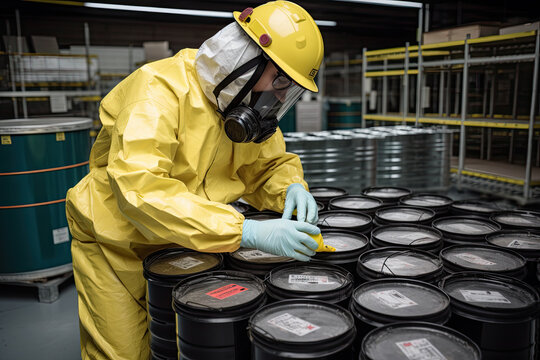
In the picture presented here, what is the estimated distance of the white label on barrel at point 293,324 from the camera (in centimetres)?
128

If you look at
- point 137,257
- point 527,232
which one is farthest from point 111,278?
point 527,232

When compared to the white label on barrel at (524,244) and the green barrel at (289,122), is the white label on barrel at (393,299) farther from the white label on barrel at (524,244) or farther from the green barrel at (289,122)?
the green barrel at (289,122)

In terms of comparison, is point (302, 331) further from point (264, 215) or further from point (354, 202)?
point (354, 202)

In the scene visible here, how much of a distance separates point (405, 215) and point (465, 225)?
30 centimetres

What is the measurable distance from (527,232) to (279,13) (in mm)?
1495

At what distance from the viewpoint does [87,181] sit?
2.04 m

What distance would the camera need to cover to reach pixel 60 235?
3.55 m

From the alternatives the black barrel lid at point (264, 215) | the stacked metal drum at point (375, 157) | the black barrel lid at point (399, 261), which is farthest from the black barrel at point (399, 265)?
the stacked metal drum at point (375, 157)

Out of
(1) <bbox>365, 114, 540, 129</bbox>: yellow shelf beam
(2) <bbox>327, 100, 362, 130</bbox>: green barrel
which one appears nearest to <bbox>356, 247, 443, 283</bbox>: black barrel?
(1) <bbox>365, 114, 540, 129</bbox>: yellow shelf beam

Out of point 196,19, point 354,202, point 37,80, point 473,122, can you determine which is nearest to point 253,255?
point 354,202

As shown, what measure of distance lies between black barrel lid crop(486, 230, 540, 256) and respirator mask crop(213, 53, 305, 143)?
112cm

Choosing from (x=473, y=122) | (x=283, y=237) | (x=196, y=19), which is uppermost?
(x=196, y=19)

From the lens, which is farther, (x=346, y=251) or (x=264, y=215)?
(x=264, y=215)

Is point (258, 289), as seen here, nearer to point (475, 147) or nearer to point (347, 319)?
point (347, 319)
